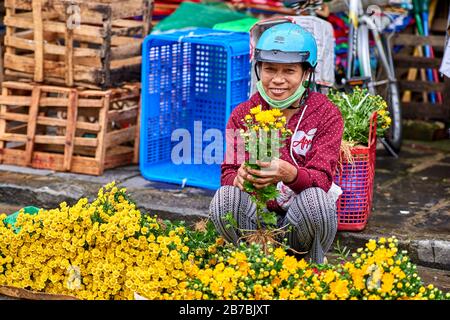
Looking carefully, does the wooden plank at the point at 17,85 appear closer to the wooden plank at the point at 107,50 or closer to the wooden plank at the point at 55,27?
the wooden plank at the point at 55,27

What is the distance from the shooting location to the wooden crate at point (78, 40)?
683 cm

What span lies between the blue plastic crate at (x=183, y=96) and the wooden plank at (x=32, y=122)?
80 cm

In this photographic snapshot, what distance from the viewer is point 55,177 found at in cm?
700

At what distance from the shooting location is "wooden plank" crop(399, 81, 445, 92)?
8.37m

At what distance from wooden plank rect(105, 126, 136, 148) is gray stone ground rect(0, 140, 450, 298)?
8.7 inches

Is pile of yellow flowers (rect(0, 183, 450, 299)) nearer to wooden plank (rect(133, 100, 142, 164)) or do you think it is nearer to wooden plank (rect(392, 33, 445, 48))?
wooden plank (rect(133, 100, 142, 164))

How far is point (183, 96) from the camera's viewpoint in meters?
7.29

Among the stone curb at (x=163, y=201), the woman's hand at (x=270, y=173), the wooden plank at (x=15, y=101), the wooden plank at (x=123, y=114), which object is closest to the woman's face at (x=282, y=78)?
the woman's hand at (x=270, y=173)

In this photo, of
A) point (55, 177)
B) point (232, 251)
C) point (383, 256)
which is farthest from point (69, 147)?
point (383, 256)

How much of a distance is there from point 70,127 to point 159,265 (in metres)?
2.86

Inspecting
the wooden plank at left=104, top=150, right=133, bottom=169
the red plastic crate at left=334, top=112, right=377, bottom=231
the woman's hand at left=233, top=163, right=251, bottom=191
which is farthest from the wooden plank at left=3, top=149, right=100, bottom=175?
the woman's hand at left=233, top=163, right=251, bottom=191

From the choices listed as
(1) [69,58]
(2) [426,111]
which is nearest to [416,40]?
(2) [426,111]

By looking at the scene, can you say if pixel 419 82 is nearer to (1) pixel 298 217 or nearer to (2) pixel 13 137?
(2) pixel 13 137
